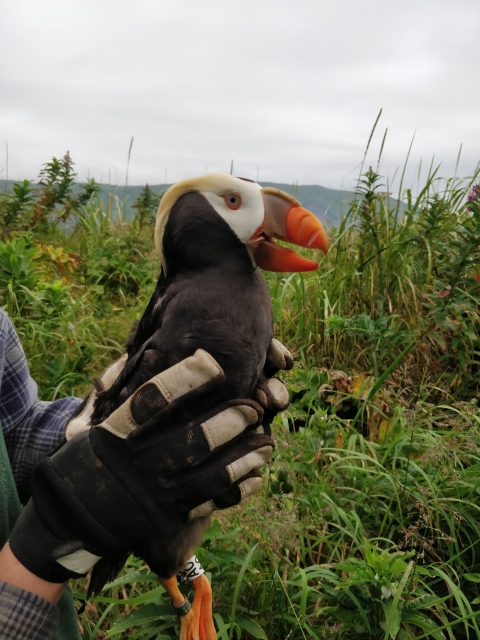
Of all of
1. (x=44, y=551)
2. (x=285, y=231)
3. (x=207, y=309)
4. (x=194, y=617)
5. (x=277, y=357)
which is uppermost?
(x=285, y=231)

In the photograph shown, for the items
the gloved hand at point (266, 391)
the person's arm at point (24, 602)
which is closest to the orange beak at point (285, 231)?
the gloved hand at point (266, 391)

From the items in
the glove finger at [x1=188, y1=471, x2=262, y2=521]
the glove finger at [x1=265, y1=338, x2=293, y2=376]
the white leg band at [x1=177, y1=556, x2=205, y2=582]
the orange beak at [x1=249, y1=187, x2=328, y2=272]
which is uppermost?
the orange beak at [x1=249, y1=187, x2=328, y2=272]

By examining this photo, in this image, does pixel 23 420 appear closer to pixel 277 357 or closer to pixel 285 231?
pixel 277 357

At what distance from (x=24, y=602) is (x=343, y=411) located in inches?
76.1

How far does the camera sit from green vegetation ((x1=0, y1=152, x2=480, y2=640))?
1665mm

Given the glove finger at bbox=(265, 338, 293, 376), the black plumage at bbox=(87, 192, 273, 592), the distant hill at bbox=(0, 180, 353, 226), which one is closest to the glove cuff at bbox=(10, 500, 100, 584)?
the black plumage at bbox=(87, 192, 273, 592)

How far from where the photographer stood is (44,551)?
1.21 m

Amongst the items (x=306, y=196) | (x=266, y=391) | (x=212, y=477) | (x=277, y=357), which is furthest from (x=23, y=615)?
(x=306, y=196)

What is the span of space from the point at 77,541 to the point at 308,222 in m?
0.95

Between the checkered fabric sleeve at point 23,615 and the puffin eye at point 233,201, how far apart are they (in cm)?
103

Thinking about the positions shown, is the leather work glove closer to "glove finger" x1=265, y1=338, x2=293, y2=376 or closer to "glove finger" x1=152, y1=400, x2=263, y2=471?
"glove finger" x1=152, y1=400, x2=263, y2=471

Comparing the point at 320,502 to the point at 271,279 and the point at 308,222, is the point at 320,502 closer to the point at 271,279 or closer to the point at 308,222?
the point at 308,222

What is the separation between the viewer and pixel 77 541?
1245 mm

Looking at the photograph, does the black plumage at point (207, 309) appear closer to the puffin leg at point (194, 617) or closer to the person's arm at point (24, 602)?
the person's arm at point (24, 602)
